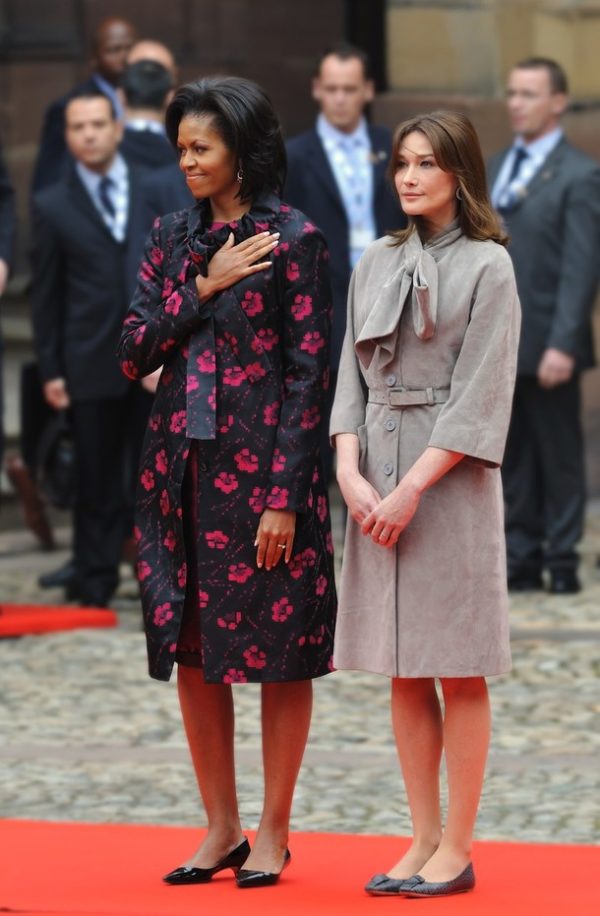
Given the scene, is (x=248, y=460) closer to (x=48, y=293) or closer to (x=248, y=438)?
(x=248, y=438)

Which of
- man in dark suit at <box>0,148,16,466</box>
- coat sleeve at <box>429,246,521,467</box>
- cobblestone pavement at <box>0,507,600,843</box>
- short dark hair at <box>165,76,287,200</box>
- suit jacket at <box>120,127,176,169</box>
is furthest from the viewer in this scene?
suit jacket at <box>120,127,176,169</box>

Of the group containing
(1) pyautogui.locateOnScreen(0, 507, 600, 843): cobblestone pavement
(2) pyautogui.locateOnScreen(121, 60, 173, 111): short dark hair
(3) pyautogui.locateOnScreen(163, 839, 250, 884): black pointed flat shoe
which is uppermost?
(2) pyautogui.locateOnScreen(121, 60, 173, 111): short dark hair

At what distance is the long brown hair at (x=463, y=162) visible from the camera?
4387 mm

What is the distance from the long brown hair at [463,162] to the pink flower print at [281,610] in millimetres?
854

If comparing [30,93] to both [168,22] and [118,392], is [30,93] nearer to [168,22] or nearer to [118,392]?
[168,22]

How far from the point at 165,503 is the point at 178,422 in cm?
18

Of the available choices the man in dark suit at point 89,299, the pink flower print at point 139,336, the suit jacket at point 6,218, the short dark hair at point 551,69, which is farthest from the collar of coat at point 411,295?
the short dark hair at point 551,69

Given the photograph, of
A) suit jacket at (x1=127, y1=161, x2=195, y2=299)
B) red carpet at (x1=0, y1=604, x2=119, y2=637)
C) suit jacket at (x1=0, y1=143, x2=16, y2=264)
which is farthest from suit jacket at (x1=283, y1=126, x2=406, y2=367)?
red carpet at (x1=0, y1=604, x2=119, y2=637)

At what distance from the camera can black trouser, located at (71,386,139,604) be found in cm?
852

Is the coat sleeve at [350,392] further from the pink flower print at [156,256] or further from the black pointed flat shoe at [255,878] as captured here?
the black pointed flat shoe at [255,878]

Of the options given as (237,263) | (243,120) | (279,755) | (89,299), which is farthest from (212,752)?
(89,299)

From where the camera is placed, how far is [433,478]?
4355 millimetres

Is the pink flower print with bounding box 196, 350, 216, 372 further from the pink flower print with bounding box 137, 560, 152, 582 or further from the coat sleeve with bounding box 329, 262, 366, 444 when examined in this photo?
the pink flower print with bounding box 137, 560, 152, 582

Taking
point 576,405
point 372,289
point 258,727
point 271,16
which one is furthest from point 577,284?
point 271,16
